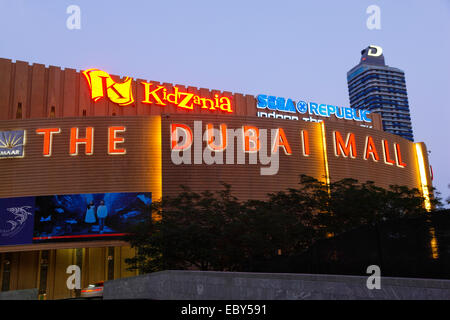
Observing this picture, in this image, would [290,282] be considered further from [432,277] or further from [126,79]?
[126,79]

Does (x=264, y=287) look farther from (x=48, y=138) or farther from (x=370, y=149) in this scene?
(x=370, y=149)

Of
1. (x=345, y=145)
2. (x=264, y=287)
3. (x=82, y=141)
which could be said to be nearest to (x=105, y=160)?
(x=82, y=141)

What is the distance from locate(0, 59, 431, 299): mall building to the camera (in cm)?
3328

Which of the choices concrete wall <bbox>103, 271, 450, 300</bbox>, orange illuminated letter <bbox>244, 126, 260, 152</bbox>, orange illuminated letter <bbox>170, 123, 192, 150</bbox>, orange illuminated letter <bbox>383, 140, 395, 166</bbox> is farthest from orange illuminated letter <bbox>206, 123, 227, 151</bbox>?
orange illuminated letter <bbox>383, 140, 395, 166</bbox>

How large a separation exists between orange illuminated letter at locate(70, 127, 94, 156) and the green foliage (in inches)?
322

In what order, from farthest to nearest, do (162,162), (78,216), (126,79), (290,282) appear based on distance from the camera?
(126,79)
(162,162)
(78,216)
(290,282)

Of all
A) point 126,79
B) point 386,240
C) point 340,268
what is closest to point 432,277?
point 386,240

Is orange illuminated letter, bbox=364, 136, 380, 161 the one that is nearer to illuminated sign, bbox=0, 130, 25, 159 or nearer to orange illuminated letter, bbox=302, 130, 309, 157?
orange illuminated letter, bbox=302, 130, 309, 157

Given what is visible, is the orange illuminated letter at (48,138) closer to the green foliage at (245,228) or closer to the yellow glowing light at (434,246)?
the green foliage at (245,228)

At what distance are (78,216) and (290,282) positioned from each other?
23.9m

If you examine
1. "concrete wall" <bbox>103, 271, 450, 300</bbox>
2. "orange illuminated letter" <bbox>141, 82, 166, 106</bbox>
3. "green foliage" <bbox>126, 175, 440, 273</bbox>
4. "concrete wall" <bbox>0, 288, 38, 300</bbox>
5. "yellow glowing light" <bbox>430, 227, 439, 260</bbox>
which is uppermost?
"orange illuminated letter" <bbox>141, 82, 166, 106</bbox>

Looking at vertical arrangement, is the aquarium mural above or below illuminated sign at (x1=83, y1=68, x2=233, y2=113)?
below

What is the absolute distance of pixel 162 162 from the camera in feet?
117

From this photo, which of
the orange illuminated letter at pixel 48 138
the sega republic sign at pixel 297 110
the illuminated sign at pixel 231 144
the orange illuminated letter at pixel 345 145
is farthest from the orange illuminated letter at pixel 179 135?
the orange illuminated letter at pixel 345 145
